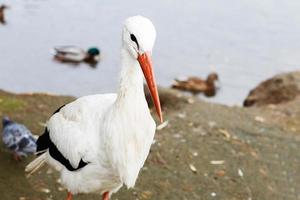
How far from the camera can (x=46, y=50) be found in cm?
1920

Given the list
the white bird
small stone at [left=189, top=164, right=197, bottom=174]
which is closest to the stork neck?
the white bird

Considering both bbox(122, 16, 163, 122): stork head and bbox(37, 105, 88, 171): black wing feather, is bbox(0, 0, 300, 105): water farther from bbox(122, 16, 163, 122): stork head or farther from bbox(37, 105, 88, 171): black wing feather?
bbox(122, 16, 163, 122): stork head

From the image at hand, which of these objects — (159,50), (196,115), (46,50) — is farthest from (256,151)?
(46,50)

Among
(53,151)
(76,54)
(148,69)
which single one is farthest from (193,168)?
(76,54)

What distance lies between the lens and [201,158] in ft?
27.3

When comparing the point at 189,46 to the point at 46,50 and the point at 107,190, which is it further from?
the point at 107,190

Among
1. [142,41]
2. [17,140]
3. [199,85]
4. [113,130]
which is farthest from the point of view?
[199,85]

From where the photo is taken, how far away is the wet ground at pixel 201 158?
7.25 m

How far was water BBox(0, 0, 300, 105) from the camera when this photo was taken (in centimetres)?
1723

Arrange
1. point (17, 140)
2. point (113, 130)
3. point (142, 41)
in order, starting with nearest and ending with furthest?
1. point (142, 41)
2. point (113, 130)
3. point (17, 140)

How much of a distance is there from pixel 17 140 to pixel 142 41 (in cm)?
347

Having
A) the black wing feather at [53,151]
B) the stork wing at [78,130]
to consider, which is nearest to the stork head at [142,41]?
the stork wing at [78,130]

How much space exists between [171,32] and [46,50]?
3.99 m

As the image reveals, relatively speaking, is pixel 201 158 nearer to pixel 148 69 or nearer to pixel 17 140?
pixel 17 140
